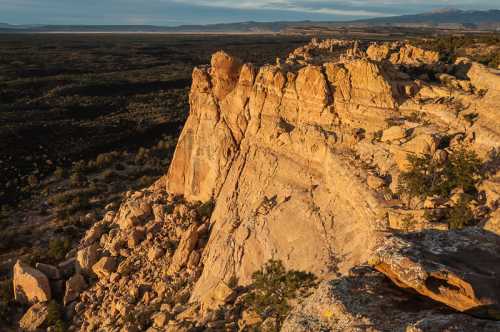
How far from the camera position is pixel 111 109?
6500 centimetres

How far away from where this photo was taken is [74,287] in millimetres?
19031

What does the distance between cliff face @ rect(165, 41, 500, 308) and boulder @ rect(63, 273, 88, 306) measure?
6.48m

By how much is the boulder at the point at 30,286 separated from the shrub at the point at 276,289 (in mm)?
10772

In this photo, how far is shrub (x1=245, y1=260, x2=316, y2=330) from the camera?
1192cm

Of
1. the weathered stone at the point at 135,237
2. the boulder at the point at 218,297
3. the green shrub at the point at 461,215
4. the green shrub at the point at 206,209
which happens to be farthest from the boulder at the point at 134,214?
the green shrub at the point at 461,215

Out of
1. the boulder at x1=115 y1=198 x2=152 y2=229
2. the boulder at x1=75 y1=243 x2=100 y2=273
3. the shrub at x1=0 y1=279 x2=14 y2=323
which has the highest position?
the boulder at x1=115 y1=198 x2=152 y2=229

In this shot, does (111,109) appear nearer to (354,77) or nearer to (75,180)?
(75,180)

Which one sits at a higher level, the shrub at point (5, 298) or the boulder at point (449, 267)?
the boulder at point (449, 267)

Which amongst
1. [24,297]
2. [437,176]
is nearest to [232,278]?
[437,176]

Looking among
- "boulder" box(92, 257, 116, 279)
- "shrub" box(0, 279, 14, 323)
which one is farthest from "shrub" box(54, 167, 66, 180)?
"boulder" box(92, 257, 116, 279)

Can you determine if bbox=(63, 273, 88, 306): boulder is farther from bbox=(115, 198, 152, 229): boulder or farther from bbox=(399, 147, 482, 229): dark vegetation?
bbox=(399, 147, 482, 229): dark vegetation

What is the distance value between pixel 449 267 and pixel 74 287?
55.2 feet

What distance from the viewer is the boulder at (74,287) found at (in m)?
18.8

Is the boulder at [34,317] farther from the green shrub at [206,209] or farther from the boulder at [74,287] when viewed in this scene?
the green shrub at [206,209]
